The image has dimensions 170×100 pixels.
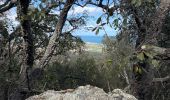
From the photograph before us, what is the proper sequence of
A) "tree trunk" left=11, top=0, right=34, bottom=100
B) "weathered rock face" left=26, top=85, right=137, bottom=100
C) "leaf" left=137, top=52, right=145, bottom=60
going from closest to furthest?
"leaf" left=137, top=52, right=145, bottom=60 → "weathered rock face" left=26, top=85, right=137, bottom=100 → "tree trunk" left=11, top=0, right=34, bottom=100

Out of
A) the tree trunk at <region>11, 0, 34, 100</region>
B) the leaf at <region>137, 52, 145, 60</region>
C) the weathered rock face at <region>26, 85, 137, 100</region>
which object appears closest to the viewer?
the leaf at <region>137, 52, 145, 60</region>

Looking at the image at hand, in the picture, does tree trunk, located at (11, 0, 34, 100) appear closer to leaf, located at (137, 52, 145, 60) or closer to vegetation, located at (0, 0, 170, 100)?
vegetation, located at (0, 0, 170, 100)

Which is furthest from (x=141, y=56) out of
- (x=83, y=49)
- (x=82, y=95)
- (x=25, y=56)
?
(x=83, y=49)

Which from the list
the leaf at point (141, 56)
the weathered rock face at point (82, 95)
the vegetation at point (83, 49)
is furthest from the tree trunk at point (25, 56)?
the leaf at point (141, 56)

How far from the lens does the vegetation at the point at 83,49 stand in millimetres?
4991

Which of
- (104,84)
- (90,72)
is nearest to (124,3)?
(104,84)

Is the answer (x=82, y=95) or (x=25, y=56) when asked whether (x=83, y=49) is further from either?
(x=82, y=95)

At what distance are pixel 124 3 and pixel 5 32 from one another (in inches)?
415

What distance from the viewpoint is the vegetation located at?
499 cm

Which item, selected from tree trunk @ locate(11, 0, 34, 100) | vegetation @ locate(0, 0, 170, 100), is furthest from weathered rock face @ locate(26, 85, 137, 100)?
tree trunk @ locate(11, 0, 34, 100)

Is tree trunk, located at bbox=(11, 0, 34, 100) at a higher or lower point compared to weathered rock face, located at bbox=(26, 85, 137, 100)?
lower

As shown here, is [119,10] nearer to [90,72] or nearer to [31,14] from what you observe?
[31,14]

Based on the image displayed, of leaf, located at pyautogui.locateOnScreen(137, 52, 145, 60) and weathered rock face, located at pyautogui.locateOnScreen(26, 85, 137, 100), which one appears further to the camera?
weathered rock face, located at pyautogui.locateOnScreen(26, 85, 137, 100)

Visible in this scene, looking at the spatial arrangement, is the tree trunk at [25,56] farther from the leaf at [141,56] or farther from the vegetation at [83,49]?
the leaf at [141,56]
